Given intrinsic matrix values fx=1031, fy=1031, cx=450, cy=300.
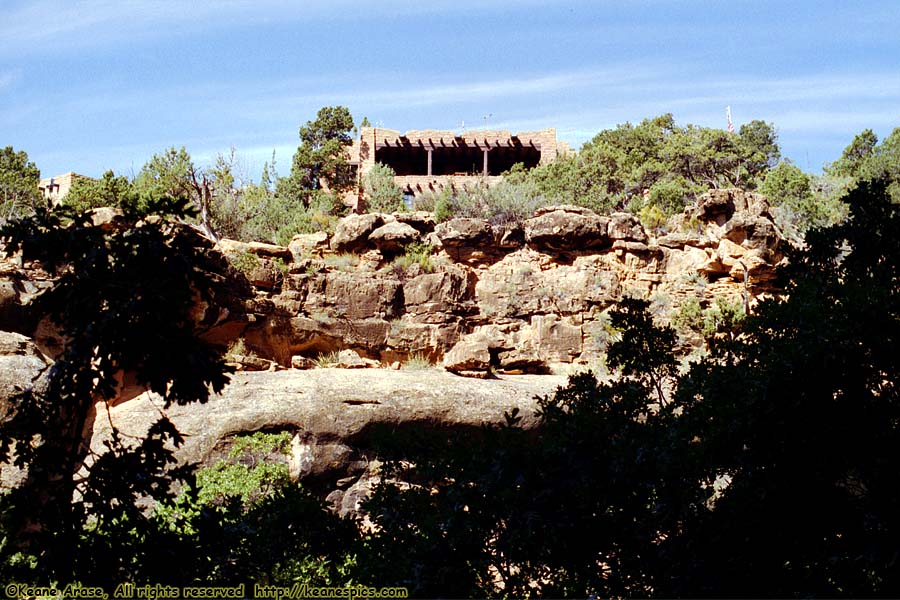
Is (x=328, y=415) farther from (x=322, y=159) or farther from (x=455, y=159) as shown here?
(x=455, y=159)

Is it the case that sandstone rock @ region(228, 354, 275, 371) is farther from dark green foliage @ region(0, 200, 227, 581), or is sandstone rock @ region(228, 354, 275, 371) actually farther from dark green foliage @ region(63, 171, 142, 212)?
dark green foliage @ region(0, 200, 227, 581)

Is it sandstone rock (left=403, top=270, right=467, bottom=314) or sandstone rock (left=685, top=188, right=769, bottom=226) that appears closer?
sandstone rock (left=403, top=270, right=467, bottom=314)

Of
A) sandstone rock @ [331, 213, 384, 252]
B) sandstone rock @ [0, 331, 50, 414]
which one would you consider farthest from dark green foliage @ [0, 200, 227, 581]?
sandstone rock @ [331, 213, 384, 252]

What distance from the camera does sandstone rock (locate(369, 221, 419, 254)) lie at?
26797 mm

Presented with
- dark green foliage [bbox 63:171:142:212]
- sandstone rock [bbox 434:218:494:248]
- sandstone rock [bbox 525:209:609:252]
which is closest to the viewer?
sandstone rock [bbox 525:209:609:252]

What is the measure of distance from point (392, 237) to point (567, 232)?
14.8ft

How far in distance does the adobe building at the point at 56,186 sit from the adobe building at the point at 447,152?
13937mm

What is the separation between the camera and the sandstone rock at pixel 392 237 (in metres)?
26.8

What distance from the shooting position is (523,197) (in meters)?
34.2

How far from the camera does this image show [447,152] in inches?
2119

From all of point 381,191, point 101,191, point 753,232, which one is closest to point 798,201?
point 753,232

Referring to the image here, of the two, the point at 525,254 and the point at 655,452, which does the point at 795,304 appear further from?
the point at 525,254

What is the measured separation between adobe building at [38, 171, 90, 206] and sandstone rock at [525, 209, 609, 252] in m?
19.6

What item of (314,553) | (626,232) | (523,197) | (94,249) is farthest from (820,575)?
(523,197)
